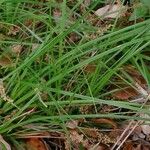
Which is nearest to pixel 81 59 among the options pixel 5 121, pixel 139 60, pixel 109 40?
pixel 109 40

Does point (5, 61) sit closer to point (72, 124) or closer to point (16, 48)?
point (16, 48)

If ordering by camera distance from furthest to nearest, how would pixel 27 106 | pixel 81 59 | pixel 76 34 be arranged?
pixel 76 34 → pixel 81 59 → pixel 27 106

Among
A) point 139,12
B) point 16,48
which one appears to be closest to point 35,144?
point 16,48

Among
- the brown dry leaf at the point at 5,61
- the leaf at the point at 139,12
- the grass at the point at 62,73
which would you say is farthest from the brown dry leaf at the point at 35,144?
the leaf at the point at 139,12

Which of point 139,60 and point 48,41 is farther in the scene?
point 139,60

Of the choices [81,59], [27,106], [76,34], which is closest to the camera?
[27,106]

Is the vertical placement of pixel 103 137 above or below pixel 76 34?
below

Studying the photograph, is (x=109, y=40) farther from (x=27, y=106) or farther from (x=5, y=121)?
(x=5, y=121)
